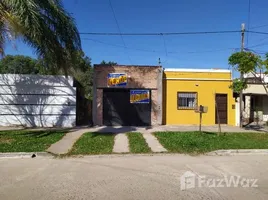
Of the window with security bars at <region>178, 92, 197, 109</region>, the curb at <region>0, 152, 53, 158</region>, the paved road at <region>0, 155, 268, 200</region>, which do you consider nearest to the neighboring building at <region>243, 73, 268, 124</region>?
the window with security bars at <region>178, 92, 197, 109</region>

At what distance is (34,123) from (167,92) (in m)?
8.95

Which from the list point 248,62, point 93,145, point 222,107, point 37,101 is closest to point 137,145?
point 93,145

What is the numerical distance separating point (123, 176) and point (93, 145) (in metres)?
4.26

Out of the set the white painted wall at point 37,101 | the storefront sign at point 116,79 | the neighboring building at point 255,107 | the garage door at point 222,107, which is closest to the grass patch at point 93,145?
the white painted wall at point 37,101

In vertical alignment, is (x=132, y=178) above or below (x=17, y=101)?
below

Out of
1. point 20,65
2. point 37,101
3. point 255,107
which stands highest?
point 20,65

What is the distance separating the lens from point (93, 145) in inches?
420

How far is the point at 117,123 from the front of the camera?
60.1 feet

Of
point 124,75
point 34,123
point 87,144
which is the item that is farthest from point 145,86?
point 87,144

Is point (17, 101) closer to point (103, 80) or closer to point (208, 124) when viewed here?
point (103, 80)

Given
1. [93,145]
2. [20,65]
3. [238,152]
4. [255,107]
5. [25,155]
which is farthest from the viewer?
[20,65]

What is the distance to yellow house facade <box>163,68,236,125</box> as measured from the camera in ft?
62.7

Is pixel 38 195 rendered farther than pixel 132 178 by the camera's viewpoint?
No

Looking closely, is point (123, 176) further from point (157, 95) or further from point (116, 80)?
point (157, 95)
